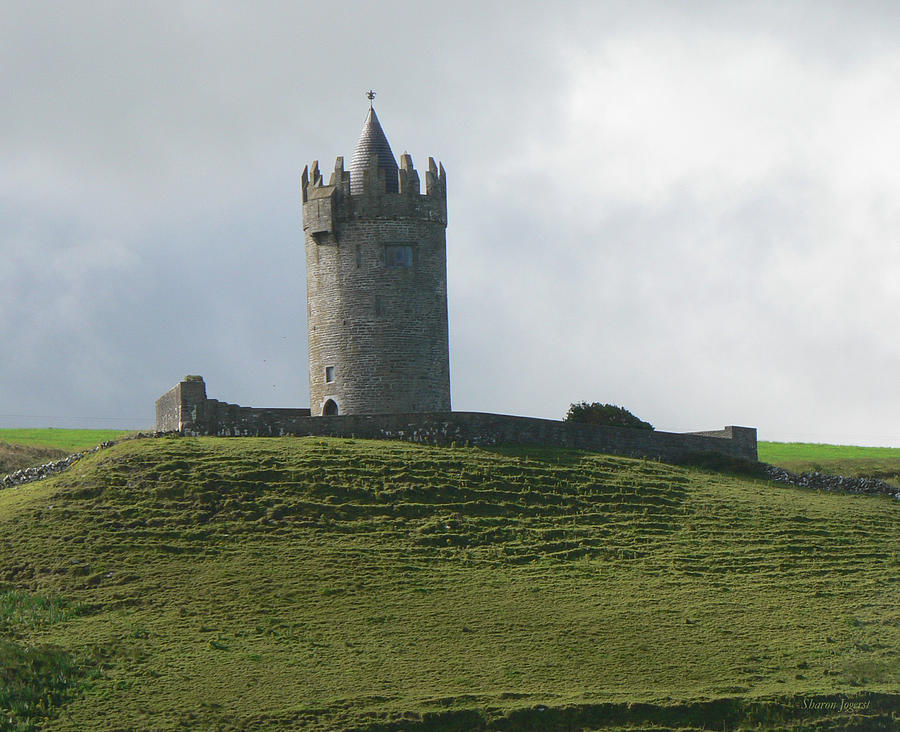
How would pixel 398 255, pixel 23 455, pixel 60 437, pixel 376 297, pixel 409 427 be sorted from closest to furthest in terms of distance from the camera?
pixel 409 427, pixel 376 297, pixel 398 255, pixel 23 455, pixel 60 437

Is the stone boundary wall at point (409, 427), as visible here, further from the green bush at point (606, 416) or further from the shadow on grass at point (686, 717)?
the shadow on grass at point (686, 717)

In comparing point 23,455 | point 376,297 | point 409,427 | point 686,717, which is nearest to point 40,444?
point 23,455

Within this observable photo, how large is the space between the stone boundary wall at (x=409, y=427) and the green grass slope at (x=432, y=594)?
1.38m

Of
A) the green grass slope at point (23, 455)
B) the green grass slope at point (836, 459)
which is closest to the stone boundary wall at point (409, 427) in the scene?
the green grass slope at point (23, 455)

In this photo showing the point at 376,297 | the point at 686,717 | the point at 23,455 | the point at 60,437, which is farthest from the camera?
the point at 60,437

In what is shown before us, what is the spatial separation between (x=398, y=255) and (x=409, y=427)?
321 inches

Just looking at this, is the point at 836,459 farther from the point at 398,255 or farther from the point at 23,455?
the point at 23,455

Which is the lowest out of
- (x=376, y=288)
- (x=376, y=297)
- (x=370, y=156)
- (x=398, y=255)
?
(x=376, y=297)

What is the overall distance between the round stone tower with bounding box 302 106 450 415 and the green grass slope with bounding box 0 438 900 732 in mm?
6110

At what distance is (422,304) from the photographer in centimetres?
5634

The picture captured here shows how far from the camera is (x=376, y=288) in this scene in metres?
55.9

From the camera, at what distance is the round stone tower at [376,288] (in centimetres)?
5572

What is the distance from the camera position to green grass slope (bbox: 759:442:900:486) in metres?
64.6

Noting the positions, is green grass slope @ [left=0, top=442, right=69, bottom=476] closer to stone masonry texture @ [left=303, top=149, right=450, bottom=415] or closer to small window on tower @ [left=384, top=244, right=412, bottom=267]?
stone masonry texture @ [left=303, top=149, right=450, bottom=415]
